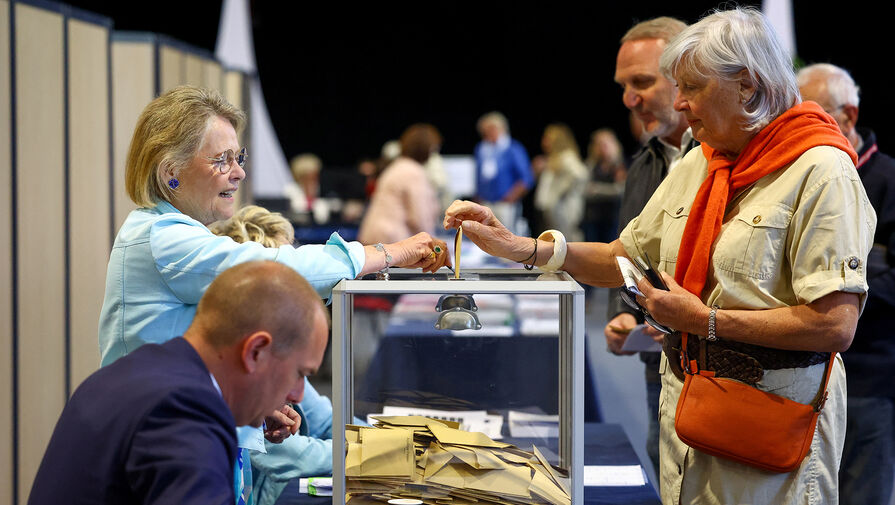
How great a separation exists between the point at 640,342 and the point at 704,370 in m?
0.92

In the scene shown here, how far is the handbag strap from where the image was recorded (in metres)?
1.79

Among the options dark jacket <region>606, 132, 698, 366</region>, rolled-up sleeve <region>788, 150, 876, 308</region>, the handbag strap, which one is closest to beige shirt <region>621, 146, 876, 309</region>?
rolled-up sleeve <region>788, 150, 876, 308</region>

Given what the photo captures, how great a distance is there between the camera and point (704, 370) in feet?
6.08

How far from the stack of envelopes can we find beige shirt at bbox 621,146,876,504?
0.32 metres

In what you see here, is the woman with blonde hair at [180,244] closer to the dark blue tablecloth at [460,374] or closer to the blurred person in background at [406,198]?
the dark blue tablecloth at [460,374]

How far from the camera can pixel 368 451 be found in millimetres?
1816

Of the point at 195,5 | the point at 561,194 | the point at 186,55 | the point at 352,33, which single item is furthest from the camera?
the point at 352,33

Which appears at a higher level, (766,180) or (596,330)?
(766,180)

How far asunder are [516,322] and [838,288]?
136cm

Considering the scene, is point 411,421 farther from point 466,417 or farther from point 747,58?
point 747,58

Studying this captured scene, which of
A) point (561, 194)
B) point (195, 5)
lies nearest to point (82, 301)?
point (195, 5)

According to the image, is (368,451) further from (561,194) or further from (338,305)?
(561,194)

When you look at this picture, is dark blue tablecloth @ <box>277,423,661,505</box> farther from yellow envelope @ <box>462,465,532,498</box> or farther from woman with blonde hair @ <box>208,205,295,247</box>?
woman with blonde hair @ <box>208,205,295,247</box>

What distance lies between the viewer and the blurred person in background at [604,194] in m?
10.6
